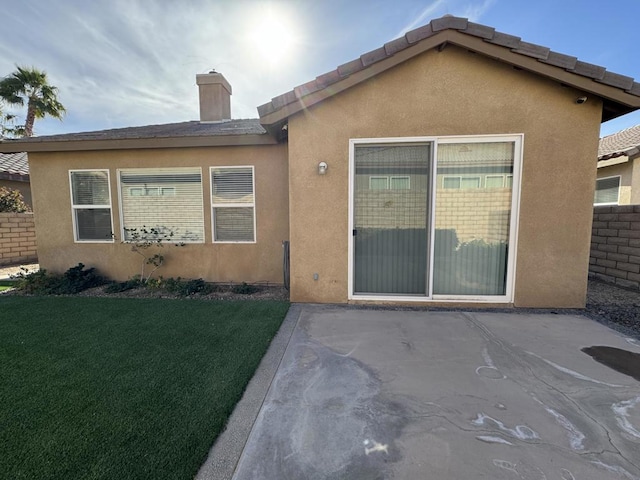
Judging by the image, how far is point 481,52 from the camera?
13.6ft

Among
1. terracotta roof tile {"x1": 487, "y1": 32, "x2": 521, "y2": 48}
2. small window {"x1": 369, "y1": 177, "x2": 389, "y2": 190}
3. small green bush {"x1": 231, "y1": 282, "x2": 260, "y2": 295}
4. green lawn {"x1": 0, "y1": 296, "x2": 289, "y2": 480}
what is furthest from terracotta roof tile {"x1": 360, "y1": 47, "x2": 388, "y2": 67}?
small green bush {"x1": 231, "y1": 282, "x2": 260, "y2": 295}

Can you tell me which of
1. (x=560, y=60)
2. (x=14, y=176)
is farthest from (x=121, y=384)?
(x=14, y=176)

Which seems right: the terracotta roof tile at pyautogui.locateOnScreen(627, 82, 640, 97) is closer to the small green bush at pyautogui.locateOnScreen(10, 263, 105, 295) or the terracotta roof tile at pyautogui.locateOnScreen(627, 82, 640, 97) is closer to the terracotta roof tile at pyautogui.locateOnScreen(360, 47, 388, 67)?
the terracotta roof tile at pyautogui.locateOnScreen(360, 47, 388, 67)

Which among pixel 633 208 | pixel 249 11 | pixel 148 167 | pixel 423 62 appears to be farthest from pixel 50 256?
pixel 633 208

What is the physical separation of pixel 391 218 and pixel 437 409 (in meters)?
3.20

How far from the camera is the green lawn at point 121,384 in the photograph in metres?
1.88

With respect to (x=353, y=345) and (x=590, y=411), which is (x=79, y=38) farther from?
(x=590, y=411)

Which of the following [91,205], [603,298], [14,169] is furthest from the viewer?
[14,169]

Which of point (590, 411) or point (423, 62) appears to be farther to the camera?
point (423, 62)

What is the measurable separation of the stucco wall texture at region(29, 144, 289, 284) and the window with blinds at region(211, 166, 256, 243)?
0.14 m

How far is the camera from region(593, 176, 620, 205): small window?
8.92 metres

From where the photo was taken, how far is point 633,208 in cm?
557

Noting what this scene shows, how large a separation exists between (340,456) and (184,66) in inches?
438

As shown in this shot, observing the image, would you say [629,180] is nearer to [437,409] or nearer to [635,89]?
[635,89]
